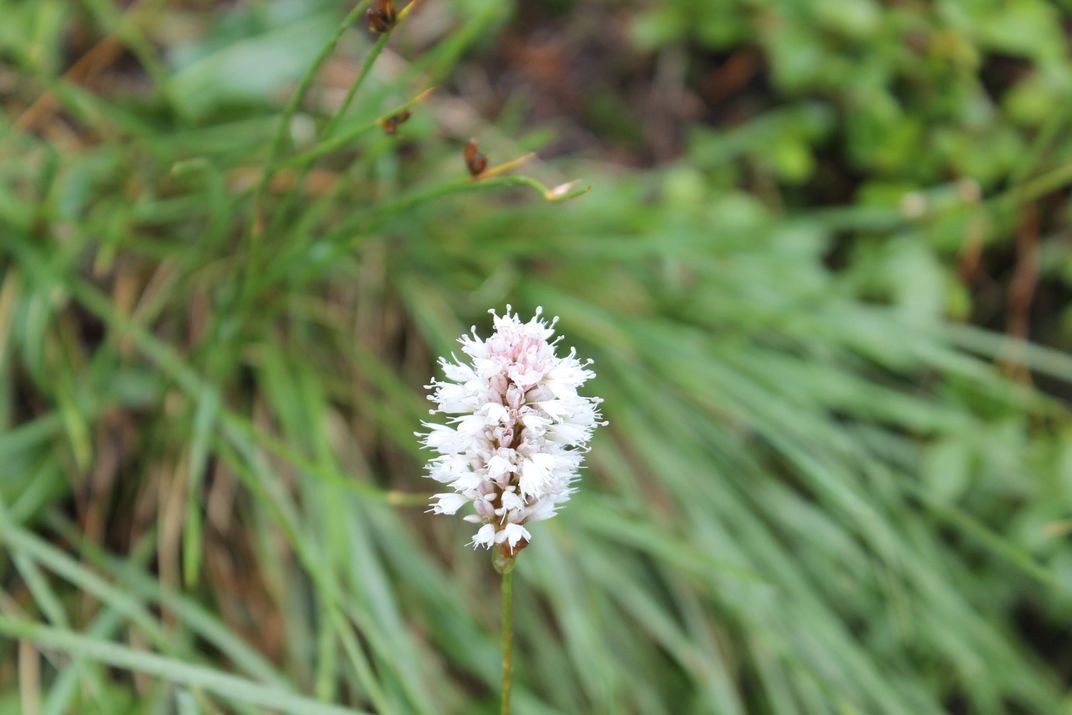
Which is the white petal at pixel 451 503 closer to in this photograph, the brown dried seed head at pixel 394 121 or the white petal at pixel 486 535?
the white petal at pixel 486 535

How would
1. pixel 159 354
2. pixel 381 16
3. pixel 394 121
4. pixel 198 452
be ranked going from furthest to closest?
pixel 159 354, pixel 198 452, pixel 394 121, pixel 381 16

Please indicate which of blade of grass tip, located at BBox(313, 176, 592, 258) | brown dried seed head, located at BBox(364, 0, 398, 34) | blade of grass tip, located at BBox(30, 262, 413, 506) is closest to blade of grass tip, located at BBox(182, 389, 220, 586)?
blade of grass tip, located at BBox(30, 262, 413, 506)

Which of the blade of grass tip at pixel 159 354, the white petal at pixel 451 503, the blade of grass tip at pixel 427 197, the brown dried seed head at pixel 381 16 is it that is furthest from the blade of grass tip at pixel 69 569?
the brown dried seed head at pixel 381 16

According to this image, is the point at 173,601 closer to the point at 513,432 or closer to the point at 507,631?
the point at 507,631

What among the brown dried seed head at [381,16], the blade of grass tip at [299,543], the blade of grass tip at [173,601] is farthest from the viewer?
the blade of grass tip at [173,601]

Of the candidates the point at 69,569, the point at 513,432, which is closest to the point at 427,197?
the point at 513,432

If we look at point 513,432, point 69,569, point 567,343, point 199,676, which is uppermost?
point 567,343

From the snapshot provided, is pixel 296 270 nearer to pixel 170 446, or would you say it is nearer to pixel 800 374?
pixel 170 446
